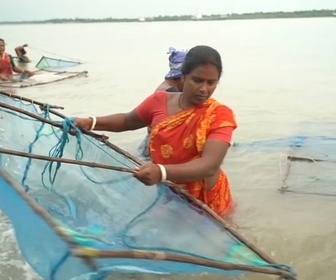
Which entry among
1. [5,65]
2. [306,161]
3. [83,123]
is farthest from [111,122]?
[5,65]

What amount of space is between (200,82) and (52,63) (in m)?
14.6

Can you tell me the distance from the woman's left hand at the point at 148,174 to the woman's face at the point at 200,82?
1.65 feet

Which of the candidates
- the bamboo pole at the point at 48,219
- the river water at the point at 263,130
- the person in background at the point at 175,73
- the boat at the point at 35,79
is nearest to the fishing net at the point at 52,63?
the river water at the point at 263,130

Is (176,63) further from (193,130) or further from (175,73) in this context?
(193,130)

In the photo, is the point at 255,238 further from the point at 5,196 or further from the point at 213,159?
the point at 5,196

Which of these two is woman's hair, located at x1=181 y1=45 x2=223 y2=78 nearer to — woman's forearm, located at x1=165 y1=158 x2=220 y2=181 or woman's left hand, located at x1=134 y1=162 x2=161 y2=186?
woman's forearm, located at x1=165 y1=158 x2=220 y2=181

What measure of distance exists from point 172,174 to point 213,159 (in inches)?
9.4

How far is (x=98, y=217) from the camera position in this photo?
9.16 feet

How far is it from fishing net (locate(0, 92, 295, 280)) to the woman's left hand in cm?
6

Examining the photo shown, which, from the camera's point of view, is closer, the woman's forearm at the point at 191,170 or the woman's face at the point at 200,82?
the woman's forearm at the point at 191,170

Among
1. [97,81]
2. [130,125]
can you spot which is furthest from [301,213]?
[97,81]

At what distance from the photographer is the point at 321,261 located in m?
3.22

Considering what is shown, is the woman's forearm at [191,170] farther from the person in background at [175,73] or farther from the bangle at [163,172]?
the person in background at [175,73]

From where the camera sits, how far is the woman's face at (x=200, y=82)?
254 cm
